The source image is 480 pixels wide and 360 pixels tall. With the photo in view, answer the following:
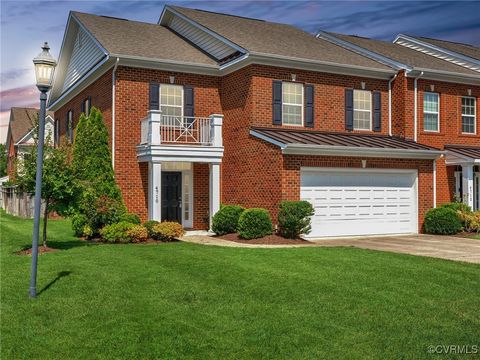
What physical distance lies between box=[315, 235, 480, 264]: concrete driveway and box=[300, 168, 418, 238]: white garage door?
2.45 feet

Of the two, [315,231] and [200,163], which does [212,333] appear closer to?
[315,231]

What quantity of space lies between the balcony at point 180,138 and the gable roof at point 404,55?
8.59m

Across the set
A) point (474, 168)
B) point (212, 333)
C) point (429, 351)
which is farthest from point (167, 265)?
point (474, 168)

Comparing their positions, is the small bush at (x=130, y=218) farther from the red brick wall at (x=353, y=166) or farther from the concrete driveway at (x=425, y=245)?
the concrete driveway at (x=425, y=245)

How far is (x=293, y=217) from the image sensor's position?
17.2 m

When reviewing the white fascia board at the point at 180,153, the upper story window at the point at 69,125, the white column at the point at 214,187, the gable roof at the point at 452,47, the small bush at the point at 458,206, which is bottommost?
the small bush at the point at 458,206

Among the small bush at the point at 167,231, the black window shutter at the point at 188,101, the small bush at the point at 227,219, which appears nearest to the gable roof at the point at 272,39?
the black window shutter at the point at 188,101

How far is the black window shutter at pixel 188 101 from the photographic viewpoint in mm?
21000

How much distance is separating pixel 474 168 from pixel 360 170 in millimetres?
7228

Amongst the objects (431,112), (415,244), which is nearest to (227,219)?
(415,244)

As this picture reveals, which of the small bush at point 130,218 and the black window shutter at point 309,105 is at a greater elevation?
the black window shutter at point 309,105

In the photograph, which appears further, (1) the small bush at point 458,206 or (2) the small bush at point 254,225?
(1) the small bush at point 458,206

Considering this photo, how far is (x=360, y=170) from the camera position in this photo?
19.4 meters
